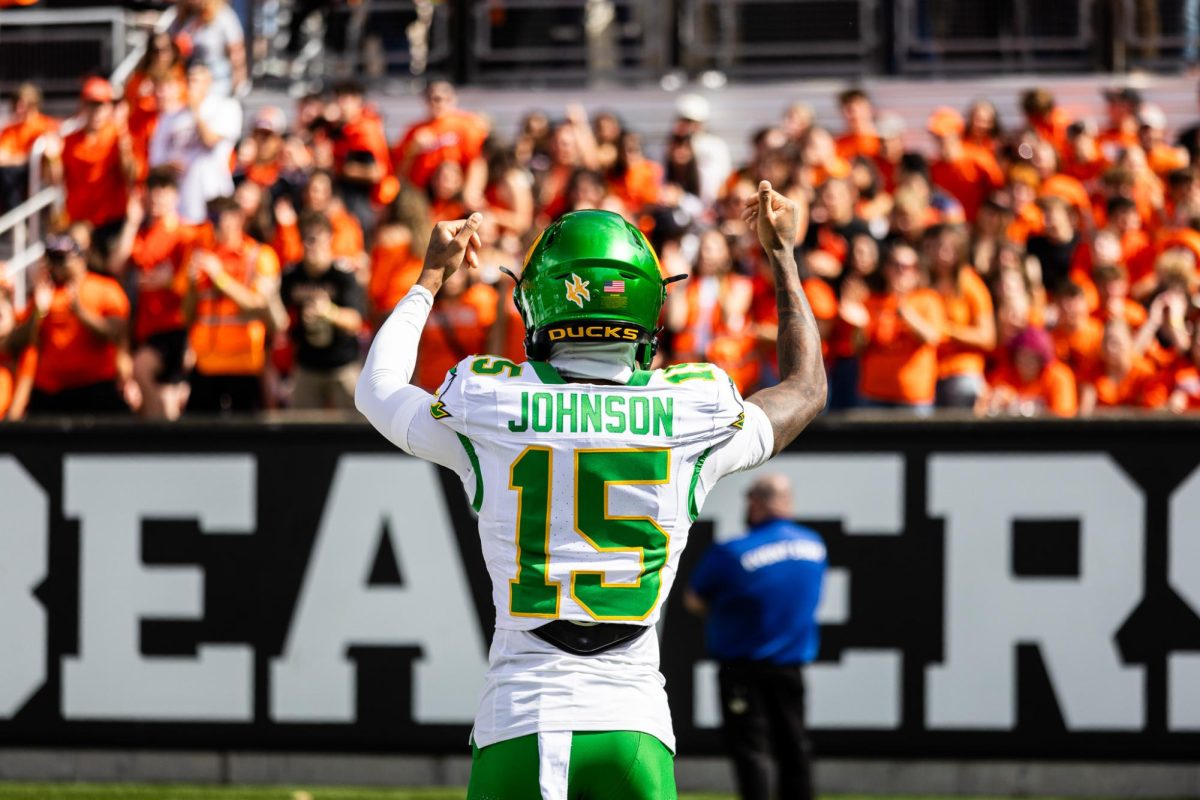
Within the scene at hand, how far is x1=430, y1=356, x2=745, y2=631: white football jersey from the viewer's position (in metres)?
3.92

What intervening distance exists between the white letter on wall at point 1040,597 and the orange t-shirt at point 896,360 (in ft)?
4.51

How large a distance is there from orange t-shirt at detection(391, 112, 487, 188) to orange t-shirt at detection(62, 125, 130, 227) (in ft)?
7.12

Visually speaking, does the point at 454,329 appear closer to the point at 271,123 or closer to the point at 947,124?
the point at 271,123

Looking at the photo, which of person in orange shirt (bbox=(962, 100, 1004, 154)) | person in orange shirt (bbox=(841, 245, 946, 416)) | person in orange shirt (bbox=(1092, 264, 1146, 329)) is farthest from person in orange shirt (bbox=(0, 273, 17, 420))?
person in orange shirt (bbox=(962, 100, 1004, 154))


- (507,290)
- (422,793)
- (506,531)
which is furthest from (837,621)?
(506,531)

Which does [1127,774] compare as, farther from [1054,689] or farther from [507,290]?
[507,290]

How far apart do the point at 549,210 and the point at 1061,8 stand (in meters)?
7.14

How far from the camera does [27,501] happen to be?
1016 cm

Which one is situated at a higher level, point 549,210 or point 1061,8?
point 1061,8

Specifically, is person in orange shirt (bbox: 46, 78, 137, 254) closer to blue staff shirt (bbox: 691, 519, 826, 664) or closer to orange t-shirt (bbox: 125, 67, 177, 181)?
orange t-shirt (bbox: 125, 67, 177, 181)

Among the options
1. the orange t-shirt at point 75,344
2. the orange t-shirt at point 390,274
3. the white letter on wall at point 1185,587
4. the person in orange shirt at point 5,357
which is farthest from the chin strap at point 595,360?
the person in orange shirt at point 5,357

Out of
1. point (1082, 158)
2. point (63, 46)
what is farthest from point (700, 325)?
point (63, 46)

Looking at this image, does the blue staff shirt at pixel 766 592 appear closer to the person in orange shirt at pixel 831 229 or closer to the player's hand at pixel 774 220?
the person in orange shirt at pixel 831 229

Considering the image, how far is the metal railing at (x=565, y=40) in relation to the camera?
18391mm
